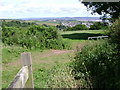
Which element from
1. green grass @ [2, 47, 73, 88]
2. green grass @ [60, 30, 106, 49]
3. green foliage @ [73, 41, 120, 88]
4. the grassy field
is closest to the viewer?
green foliage @ [73, 41, 120, 88]

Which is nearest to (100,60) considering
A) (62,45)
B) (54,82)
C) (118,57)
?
(118,57)

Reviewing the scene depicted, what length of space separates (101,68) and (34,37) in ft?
32.1

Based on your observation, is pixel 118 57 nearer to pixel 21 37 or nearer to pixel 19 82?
pixel 19 82

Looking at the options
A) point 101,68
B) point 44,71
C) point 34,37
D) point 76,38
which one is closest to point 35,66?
point 44,71

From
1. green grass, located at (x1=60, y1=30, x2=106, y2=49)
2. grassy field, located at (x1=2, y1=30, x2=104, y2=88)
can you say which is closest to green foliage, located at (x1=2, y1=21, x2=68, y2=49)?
grassy field, located at (x1=2, y1=30, x2=104, y2=88)

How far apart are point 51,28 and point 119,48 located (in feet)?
34.4

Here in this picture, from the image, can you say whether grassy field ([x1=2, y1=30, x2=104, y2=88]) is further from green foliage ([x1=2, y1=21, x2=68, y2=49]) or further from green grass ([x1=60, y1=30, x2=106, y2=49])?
green grass ([x1=60, y1=30, x2=106, y2=49])

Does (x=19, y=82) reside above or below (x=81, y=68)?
above

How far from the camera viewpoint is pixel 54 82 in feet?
12.5

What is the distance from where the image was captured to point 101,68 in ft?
12.8

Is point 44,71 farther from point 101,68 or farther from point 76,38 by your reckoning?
point 76,38

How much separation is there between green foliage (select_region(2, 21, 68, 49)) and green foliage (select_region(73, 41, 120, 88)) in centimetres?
763

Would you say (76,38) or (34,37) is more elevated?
(34,37)

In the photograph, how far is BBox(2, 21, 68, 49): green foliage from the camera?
12441 millimetres
